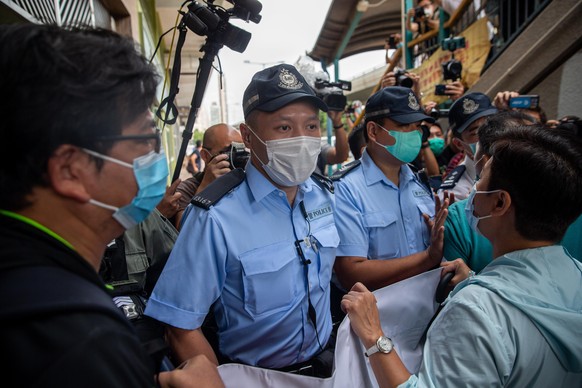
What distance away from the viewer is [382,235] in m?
1.98

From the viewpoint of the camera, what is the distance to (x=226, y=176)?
5.43ft

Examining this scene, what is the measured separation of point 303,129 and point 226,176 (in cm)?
41

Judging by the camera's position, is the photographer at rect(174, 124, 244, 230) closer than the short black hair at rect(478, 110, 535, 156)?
No

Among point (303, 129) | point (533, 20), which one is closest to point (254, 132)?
point (303, 129)

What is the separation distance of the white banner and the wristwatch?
0.14 meters

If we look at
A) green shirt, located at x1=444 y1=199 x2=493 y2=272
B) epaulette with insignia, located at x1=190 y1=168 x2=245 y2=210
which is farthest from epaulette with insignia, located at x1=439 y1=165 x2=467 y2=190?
epaulette with insignia, located at x1=190 y1=168 x2=245 y2=210

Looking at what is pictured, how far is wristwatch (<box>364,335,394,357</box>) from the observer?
1.23 metres

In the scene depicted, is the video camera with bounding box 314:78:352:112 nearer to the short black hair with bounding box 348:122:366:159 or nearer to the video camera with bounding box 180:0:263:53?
the short black hair with bounding box 348:122:366:159

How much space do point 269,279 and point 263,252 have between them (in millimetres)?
109

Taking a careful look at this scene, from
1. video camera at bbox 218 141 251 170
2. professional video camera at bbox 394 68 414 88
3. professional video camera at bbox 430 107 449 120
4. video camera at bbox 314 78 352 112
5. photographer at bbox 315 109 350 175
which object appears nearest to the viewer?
video camera at bbox 218 141 251 170

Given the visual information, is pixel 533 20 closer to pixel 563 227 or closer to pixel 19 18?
pixel 563 227

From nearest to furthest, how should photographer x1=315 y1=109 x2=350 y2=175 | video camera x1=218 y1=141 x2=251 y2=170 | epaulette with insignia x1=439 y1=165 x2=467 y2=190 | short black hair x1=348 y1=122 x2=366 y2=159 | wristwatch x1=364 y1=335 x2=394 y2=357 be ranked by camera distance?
wristwatch x1=364 y1=335 x2=394 y2=357 → video camera x1=218 y1=141 x2=251 y2=170 → epaulette with insignia x1=439 y1=165 x2=467 y2=190 → photographer x1=315 y1=109 x2=350 y2=175 → short black hair x1=348 y1=122 x2=366 y2=159

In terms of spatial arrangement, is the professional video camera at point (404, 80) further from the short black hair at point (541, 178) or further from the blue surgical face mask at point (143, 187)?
the blue surgical face mask at point (143, 187)

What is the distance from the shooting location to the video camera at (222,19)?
2.04 meters
